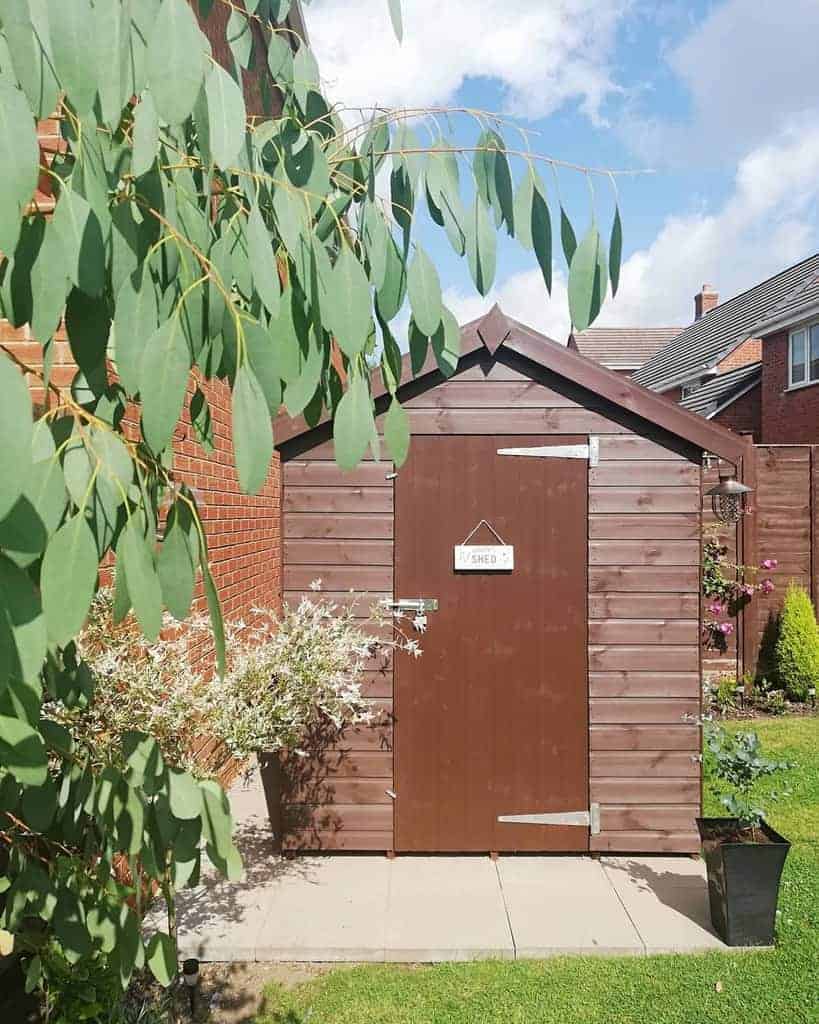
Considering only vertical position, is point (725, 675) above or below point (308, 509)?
below

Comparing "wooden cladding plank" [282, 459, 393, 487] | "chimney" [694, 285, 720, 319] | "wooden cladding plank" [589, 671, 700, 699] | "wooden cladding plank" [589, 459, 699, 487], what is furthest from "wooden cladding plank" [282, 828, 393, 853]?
"chimney" [694, 285, 720, 319]

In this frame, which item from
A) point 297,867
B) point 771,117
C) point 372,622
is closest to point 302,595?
point 372,622

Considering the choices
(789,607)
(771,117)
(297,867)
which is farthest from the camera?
(771,117)

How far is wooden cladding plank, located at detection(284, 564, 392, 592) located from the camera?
4.41 m

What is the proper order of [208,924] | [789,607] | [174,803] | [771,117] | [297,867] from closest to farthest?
1. [174,803]
2. [208,924]
3. [297,867]
4. [789,607]
5. [771,117]

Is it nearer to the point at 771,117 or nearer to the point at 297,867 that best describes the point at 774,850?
the point at 297,867

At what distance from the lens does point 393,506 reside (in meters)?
4.41

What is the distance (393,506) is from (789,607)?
5815mm

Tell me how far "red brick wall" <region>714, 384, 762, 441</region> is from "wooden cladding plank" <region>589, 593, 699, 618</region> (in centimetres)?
1614

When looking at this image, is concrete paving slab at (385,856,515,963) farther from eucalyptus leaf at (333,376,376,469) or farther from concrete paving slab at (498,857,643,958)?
eucalyptus leaf at (333,376,376,469)

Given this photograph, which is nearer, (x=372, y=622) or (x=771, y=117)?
(x=372, y=622)

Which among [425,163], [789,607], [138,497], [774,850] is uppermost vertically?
[425,163]

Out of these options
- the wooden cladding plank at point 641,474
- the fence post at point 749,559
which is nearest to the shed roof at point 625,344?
the fence post at point 749,559

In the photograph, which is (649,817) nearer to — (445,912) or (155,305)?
(445,912)
